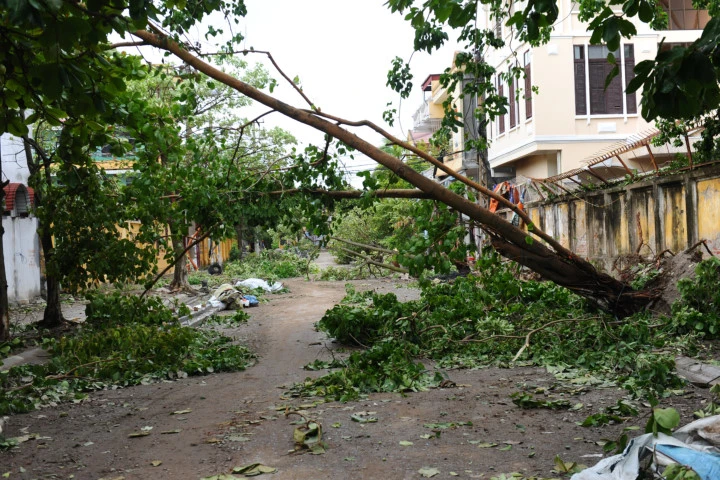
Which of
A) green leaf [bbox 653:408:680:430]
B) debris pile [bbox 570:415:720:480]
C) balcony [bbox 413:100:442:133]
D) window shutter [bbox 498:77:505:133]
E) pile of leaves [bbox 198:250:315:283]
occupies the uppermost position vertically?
balcony [bbox 413:100:442:133]

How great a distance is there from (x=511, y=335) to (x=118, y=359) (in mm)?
5603

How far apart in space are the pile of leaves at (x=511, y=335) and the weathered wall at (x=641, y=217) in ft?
7.82

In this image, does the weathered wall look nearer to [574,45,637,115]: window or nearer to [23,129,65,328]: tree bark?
[574,45,637,115]: window

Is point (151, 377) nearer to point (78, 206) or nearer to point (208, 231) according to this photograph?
point (208, 231)

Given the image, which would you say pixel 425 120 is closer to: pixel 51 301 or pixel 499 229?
pixel 51 301

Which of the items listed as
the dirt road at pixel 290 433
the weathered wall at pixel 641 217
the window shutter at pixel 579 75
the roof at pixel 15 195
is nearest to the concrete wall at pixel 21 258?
the roof at pixel 15 195

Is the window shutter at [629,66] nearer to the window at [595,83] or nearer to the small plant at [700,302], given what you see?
the window at [595,83]

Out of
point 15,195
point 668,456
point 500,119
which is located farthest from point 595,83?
point 668,456

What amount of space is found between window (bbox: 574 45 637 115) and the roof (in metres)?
17.2

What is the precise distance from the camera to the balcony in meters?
46.4

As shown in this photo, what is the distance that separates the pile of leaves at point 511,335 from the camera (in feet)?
27.7

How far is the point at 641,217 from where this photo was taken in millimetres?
15031

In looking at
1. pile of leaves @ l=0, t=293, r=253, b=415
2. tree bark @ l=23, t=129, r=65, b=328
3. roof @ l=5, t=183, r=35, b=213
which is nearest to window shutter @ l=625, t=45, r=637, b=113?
pile of leaves @ l=0, t=293, r=253, b=415

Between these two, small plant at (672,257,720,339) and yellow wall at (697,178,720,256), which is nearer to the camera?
small plant at (672,257,720,339)
